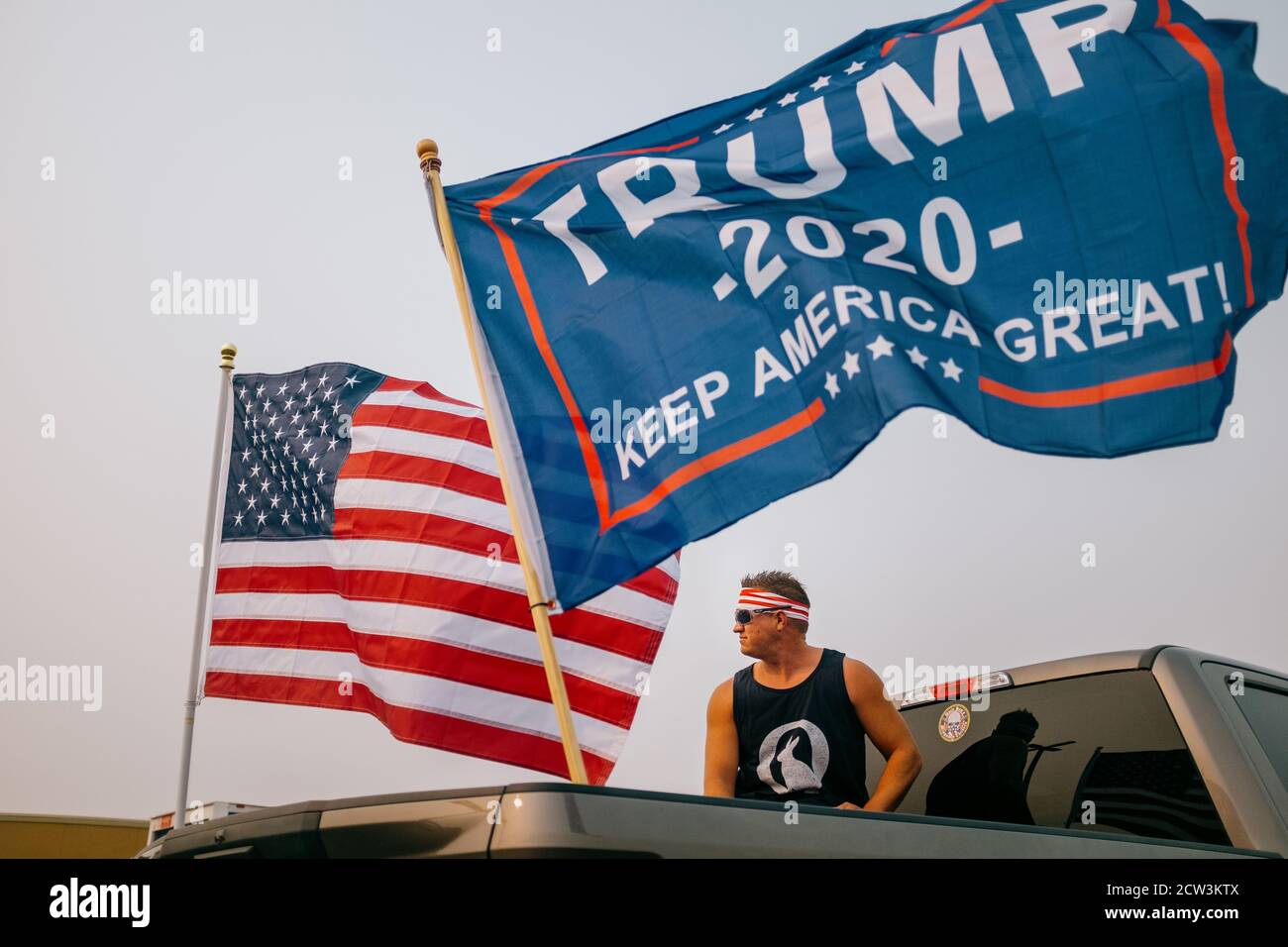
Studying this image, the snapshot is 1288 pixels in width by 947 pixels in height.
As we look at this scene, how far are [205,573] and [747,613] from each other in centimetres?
390

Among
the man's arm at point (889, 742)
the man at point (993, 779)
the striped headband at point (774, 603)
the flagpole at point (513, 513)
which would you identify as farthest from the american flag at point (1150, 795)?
the flagpole at point (513, 513)

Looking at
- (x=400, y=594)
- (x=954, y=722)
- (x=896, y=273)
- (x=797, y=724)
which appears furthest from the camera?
(x=400, y=594)

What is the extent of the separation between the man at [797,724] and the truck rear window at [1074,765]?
0.24m

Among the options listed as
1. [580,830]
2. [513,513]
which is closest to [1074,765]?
[513,513]

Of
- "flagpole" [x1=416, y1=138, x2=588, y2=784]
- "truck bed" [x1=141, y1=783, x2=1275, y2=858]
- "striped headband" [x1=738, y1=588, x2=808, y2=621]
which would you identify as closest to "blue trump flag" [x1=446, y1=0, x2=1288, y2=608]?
"flagpole" [x1=416, y1=138, x2=588, y2=784]

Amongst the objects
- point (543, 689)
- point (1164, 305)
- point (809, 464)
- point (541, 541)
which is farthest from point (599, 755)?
point (1164, 305)

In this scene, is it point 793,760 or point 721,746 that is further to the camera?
point 721,746

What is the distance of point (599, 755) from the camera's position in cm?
618

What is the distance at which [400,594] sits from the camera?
6281mm

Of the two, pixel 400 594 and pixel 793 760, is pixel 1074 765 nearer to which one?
pixel 793 760

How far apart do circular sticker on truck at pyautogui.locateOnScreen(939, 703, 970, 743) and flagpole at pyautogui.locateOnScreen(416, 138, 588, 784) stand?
136 cm
